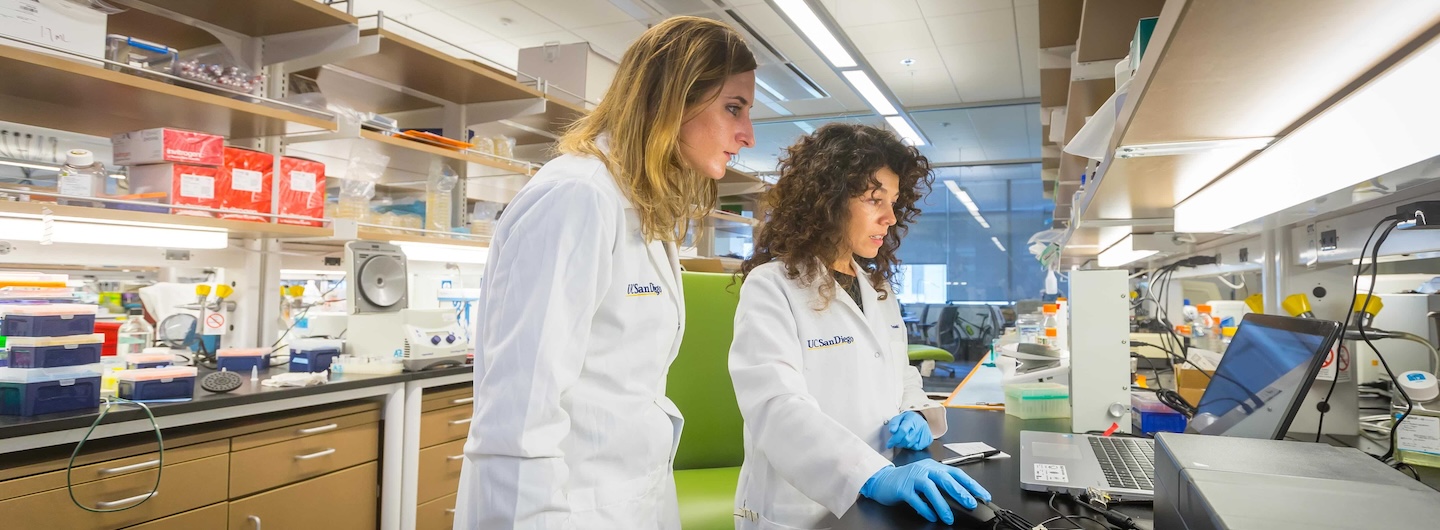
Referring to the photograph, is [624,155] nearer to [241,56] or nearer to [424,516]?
[424,516]

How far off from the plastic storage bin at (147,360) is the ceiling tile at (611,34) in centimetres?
353

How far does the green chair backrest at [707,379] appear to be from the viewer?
1951mm

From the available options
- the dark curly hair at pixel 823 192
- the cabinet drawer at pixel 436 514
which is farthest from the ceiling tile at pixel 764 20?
the cabinet drawer at pixel 436 514

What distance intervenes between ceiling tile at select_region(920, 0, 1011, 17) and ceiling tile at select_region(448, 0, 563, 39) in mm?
2476

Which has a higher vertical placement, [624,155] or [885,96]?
[885,96]

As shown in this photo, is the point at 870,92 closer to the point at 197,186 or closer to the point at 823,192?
the point at 823,192

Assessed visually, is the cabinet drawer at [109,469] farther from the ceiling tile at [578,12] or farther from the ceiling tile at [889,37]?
the ceiling tile at [889,37]

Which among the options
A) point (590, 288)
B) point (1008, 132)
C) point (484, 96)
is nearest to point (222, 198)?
point (484, 96)

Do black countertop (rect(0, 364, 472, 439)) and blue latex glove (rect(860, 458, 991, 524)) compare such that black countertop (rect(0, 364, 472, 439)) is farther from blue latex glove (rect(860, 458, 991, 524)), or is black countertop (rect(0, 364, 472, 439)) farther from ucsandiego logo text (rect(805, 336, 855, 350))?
blue latex glove (rect(860, 458, 991, 524))

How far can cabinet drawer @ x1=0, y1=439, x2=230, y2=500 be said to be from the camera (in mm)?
1443

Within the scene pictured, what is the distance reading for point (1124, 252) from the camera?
3.65 metres

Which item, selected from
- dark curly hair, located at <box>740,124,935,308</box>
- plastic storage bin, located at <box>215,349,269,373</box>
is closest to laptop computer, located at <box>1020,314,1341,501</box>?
dark curly hair, located at <box>740,124,935,308</box>

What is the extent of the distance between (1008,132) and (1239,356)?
20.4ft

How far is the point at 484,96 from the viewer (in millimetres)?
3428
